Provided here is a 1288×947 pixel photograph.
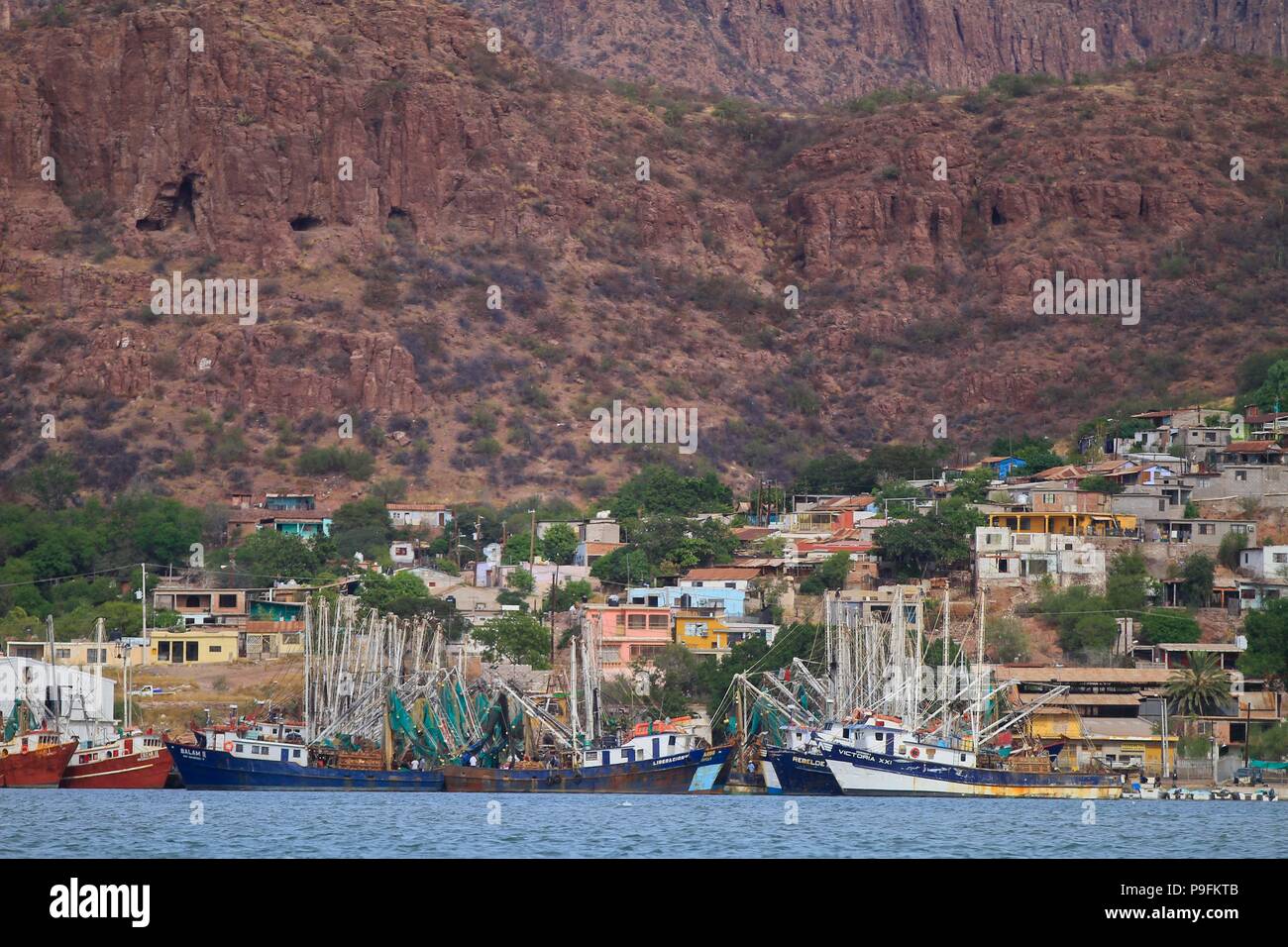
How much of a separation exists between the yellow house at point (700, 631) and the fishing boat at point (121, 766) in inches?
1041

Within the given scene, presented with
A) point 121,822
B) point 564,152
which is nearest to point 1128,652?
point 121,822

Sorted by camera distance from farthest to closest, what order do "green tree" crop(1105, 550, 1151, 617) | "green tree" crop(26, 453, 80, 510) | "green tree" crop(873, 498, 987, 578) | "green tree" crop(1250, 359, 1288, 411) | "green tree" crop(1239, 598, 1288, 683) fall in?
"green tree" crop(1250, 359, 1288, 411) < "green tree" crop(26, 453, 80, 510) < "green tree" crop(873, 498, 987, 578) < "green tree" crop(1105, 550, 1151, 617) < "green tree" crop(1239, 598, 1288, 683)

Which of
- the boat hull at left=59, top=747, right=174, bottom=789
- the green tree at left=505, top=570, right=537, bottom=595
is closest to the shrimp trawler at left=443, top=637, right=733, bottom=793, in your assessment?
the boat hull at left=59, top=747, right=174, bottom=789

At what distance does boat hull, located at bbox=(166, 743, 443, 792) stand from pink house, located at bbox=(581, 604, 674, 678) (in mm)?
18388

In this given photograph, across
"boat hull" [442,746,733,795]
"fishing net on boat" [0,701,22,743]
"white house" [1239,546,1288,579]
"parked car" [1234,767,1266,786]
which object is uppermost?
"white house" [1239,546,1288,579]

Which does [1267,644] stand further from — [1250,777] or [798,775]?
[798,775]

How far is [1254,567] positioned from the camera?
4102 inches

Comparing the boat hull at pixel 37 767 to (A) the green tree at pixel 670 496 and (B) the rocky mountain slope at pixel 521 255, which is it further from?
(B) the rocky mountain slope at pixel 521 255

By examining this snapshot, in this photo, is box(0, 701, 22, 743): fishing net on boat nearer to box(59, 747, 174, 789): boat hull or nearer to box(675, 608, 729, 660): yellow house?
box(59, 747, 174, 789): boat hull

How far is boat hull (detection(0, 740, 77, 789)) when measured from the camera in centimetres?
7638

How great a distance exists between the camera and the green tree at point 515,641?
9370 centimetres

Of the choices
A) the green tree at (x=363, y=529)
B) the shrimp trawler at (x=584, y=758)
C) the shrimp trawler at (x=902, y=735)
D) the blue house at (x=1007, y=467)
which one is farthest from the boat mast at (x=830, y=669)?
the blue house at (x=1007, y=467)

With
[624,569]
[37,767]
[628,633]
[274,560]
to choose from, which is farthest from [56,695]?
[624,569]

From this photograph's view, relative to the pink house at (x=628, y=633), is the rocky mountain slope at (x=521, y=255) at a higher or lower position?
higher
